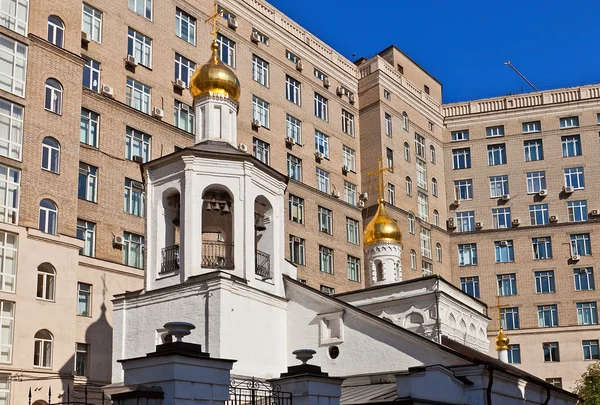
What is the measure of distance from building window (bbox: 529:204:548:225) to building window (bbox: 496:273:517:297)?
371cm

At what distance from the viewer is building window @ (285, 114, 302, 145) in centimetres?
4279

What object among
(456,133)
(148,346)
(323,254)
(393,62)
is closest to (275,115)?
(323,254)

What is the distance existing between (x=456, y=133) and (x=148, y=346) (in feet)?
127

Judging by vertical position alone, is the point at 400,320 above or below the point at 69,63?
below

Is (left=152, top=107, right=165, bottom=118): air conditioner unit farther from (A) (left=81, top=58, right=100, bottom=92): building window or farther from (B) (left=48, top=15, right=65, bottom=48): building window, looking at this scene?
(B) (left=48, top=15, right=65, bottom=48): building window

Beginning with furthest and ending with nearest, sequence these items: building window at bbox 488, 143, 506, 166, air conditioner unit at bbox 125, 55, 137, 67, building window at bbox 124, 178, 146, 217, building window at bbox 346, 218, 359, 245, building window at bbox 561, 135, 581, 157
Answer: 1. building window at bbox 488, 143, 506, 166
2. building window at bbox 561, 135, 581, 157
3. building window at bbox 346, 218, 359, 245
4. air conditioner unit at bbox 125, 55, 137, 67
5. building window at bbox 124, 178, 146, 217

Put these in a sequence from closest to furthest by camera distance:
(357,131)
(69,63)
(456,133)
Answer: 1. (69,63)
2. (357,131)
3. (456,133)

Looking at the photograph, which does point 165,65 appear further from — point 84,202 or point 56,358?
point 56,358

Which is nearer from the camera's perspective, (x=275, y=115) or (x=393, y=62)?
(x=275, y=115)

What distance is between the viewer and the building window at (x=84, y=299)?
29.2 metres

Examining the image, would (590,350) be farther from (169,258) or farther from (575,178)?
(169,258)

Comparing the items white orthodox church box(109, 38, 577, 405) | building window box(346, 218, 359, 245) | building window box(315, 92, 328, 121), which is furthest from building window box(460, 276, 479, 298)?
white orthodox church box(109, 38, 577, 405)

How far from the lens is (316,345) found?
22.7 metres

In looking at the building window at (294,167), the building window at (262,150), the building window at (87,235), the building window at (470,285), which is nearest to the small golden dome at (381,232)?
the building window at (262,150)
